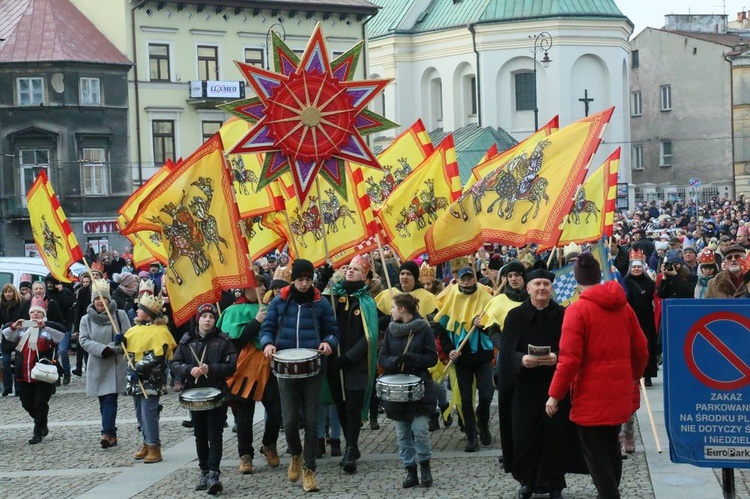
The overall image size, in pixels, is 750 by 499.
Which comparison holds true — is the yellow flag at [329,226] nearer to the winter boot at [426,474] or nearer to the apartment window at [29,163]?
the winter boot at [426,474]

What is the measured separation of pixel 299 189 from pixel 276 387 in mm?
1915

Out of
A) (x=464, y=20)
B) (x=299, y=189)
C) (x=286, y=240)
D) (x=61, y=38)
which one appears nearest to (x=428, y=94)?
(x=464, y=20)

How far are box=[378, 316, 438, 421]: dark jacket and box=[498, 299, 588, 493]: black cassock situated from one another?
1.15 m

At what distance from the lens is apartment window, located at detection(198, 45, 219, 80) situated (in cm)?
5438

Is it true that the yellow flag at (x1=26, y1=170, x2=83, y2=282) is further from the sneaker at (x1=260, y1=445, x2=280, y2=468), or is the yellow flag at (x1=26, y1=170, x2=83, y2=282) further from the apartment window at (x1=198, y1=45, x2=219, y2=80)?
the apartment window at (x1=198, y1=45, x2=219, y2=80)

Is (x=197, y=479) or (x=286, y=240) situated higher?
(x=286, y=240)

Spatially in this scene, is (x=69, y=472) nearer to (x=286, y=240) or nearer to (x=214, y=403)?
(x=214, y=403)

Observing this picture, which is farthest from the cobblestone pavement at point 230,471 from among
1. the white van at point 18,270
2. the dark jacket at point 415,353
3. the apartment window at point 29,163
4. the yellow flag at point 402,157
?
the apartment window at point 29,163

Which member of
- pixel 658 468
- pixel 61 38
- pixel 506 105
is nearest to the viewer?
pixel 658 468

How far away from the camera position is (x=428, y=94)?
71.7 m

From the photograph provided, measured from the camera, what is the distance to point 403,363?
11.6 metres

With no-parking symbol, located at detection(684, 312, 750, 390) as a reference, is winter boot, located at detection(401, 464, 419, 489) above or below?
below

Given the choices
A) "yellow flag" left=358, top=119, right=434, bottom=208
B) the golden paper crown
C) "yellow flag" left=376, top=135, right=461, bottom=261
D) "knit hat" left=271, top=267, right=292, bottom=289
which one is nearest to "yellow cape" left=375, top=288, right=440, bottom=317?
the golden paper crown

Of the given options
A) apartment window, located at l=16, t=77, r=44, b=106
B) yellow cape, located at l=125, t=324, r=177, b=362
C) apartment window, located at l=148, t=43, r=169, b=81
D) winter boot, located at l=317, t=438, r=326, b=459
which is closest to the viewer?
winter boot, located at l=317, t=438, r=326, b=459
